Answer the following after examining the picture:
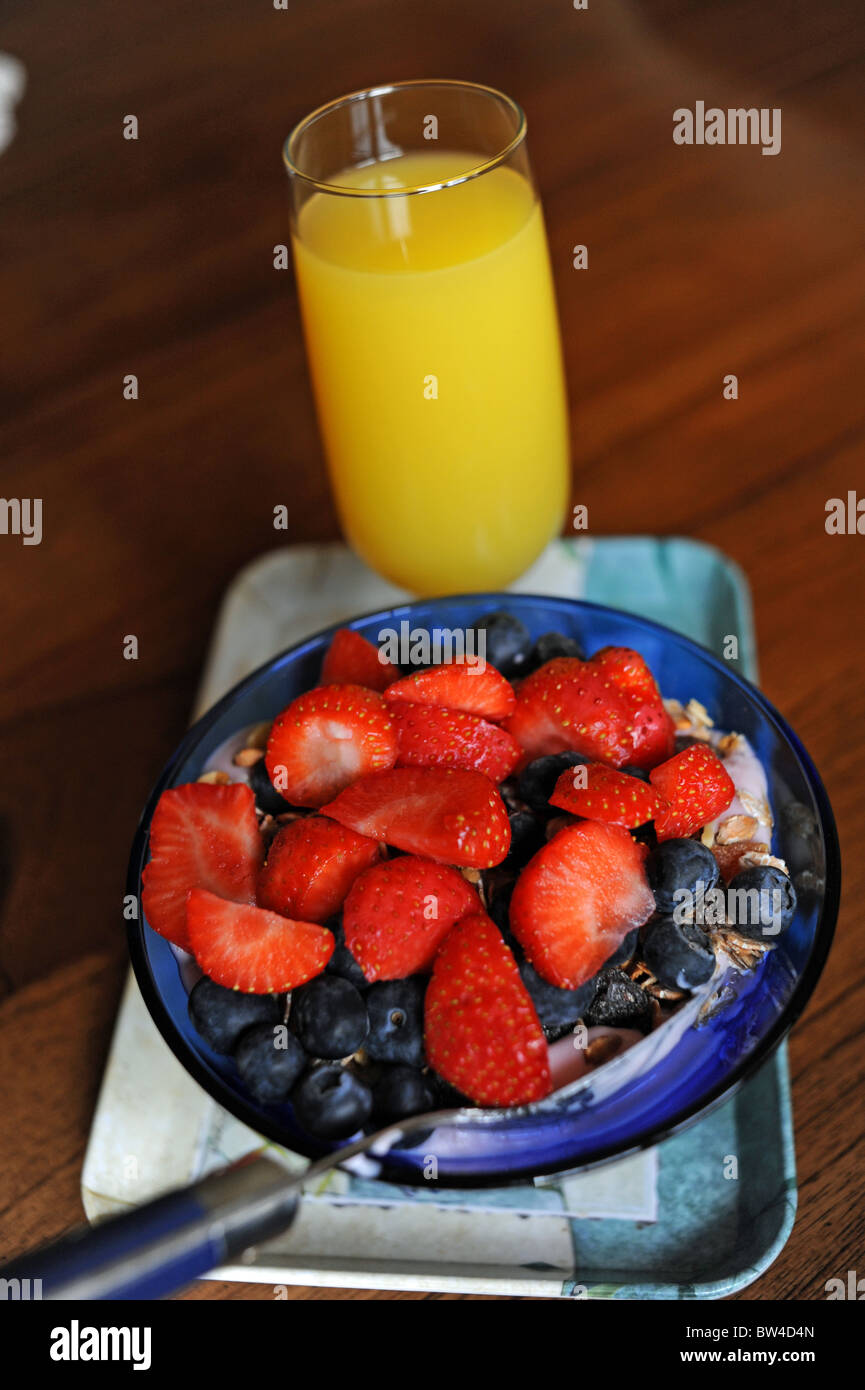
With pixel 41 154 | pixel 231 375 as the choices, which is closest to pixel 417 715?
pixel 231 375

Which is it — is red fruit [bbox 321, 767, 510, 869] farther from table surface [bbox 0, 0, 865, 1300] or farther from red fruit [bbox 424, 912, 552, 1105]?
table surface [bbox 0, 0, 865, 1300]

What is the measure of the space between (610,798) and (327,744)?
19 centimetres

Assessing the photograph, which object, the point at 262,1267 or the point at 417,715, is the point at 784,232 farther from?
the point at 262,1267

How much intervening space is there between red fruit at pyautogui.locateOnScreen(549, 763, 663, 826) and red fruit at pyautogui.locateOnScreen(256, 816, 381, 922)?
0.13 meters

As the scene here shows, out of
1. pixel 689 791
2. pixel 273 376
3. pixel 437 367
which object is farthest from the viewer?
pixel 273 376

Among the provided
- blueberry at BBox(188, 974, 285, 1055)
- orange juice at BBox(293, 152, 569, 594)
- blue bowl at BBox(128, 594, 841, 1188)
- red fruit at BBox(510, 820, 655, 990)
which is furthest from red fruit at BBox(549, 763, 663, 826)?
orange juice at BBox(293, 152, 569, 594)

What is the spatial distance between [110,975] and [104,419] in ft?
2.62

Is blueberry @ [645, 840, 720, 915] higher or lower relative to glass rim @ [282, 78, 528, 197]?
Result: lower

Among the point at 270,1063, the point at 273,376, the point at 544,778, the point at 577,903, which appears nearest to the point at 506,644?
the point at 544,778

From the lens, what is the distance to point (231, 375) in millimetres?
1429

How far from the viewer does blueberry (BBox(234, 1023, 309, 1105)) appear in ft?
2.02

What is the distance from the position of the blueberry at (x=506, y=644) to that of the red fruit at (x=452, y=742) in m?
0.09

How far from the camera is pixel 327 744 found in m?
0.73

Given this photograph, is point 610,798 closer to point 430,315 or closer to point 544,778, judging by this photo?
point 544,778
